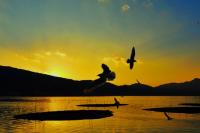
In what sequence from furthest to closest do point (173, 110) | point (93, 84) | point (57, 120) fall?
point (173, 110)
point (57, 120)
point (93, 84)

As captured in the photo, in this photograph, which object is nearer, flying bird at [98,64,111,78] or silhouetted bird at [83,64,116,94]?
silhouetted bird at [83,64,116,94]

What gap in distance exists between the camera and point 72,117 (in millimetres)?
131625

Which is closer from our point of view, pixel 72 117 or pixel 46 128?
pixel 46 128

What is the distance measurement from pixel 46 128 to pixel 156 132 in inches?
1289

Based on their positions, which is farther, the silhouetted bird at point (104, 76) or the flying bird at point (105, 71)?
the flying bird at point (105, 71)

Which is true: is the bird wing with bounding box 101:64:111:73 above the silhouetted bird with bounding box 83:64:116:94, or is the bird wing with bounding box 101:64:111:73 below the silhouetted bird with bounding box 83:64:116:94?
above

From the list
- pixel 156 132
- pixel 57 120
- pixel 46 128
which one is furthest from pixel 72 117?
pixel 156 132

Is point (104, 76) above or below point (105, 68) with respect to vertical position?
below

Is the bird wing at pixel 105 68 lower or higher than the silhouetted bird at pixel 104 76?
higher

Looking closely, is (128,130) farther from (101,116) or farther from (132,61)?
(132,61)

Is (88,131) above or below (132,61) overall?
below

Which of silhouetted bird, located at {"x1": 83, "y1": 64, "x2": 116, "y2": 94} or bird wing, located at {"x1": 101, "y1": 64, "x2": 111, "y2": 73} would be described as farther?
bird wing, located at {"x1": 101, "y1": 64, "x2": 111, "y2": 73}

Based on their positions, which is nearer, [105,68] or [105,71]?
[105,68]

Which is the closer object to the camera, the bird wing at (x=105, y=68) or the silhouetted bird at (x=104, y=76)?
the silhouetted bird at (x=104, y=76)
